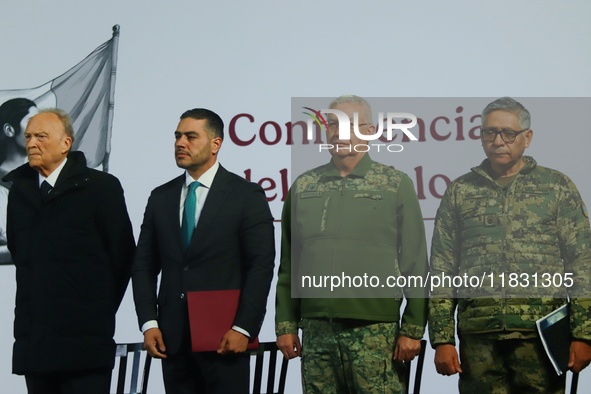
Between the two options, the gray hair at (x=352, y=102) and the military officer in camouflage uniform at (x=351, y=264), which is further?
the gray hair at (x=352, y=102)

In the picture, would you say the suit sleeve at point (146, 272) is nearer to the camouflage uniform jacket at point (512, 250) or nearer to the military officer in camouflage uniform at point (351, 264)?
the military officer in camouflage uniform at point (351, 264)

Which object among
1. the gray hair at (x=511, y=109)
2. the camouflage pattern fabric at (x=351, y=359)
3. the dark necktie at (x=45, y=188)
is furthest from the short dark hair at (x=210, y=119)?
the gray hair at (x=511, y=109)

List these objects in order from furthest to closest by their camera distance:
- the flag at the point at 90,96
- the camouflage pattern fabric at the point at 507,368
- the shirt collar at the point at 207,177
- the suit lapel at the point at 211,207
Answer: the flag at the point at 90,96
the shirt collar at the point at 207,177
the suit lapel at the point at 211,207
the camouflage pattern fabric at the point at 507,368

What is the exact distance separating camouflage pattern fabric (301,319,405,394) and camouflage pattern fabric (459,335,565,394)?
0.22m

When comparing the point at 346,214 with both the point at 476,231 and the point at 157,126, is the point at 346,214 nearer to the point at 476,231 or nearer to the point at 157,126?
the point at 476,231

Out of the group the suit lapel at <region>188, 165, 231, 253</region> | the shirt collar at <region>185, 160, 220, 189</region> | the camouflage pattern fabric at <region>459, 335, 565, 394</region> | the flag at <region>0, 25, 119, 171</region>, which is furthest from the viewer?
the flag at <region>0, 25, 119, 171</region>

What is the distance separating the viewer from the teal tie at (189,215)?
287 cm

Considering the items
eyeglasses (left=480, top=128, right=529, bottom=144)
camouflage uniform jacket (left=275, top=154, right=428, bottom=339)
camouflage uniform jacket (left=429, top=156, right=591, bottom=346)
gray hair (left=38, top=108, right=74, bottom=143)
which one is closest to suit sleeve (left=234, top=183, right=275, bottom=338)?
camouflage uniform jacket (left=275, top=154, right=428, bottom=339)

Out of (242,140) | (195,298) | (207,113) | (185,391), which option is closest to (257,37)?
(242,140)

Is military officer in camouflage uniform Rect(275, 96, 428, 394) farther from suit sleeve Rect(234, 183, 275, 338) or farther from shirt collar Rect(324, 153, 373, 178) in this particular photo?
suit sleeve Rect(234, 183, 275, 338)

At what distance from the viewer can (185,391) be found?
2.77 metres

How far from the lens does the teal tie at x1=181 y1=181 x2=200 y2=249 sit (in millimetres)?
2872

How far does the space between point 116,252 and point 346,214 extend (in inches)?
29.7

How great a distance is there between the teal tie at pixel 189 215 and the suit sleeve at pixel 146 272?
0.38 ft
